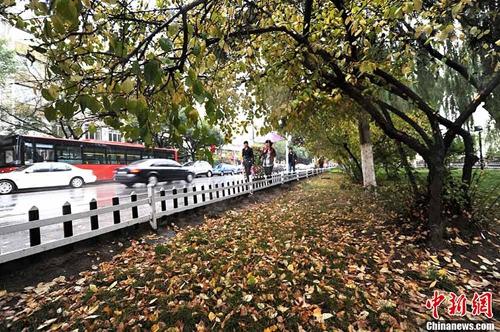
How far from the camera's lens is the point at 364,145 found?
9.23 meters

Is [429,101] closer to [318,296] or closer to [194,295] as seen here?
[318,296]

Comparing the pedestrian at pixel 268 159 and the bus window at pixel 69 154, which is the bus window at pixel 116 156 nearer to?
the bus window at pixel 69 154

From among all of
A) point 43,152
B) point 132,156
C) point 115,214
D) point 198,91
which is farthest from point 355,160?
point 43,152

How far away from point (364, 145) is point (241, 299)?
7.81 metres

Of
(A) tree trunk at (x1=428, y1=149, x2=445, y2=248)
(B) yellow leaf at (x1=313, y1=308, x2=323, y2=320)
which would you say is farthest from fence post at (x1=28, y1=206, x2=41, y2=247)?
(A) tree trunk at (x1=428, y1=149, x2=445, y2=248)

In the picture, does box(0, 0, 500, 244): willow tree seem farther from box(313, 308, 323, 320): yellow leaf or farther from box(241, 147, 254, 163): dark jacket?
box(241, 147, 254, 163): dark jacket

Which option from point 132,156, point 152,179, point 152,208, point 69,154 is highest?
point 69,154

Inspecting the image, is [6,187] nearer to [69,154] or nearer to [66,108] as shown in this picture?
[69,154]

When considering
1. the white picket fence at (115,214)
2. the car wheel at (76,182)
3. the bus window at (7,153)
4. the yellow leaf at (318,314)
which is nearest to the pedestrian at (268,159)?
the white picket fence at (115,214)

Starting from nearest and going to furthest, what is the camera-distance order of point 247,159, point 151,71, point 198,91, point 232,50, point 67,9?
1. point 67,9
2. point 151,71
3. point 198,91
4. point 232,50
5. point 247,159

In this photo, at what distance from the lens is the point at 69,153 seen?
1603 cm

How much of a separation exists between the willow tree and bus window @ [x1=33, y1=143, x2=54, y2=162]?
45.7 feet

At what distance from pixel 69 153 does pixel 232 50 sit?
15.6 metres

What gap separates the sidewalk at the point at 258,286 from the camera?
8.20 ft
